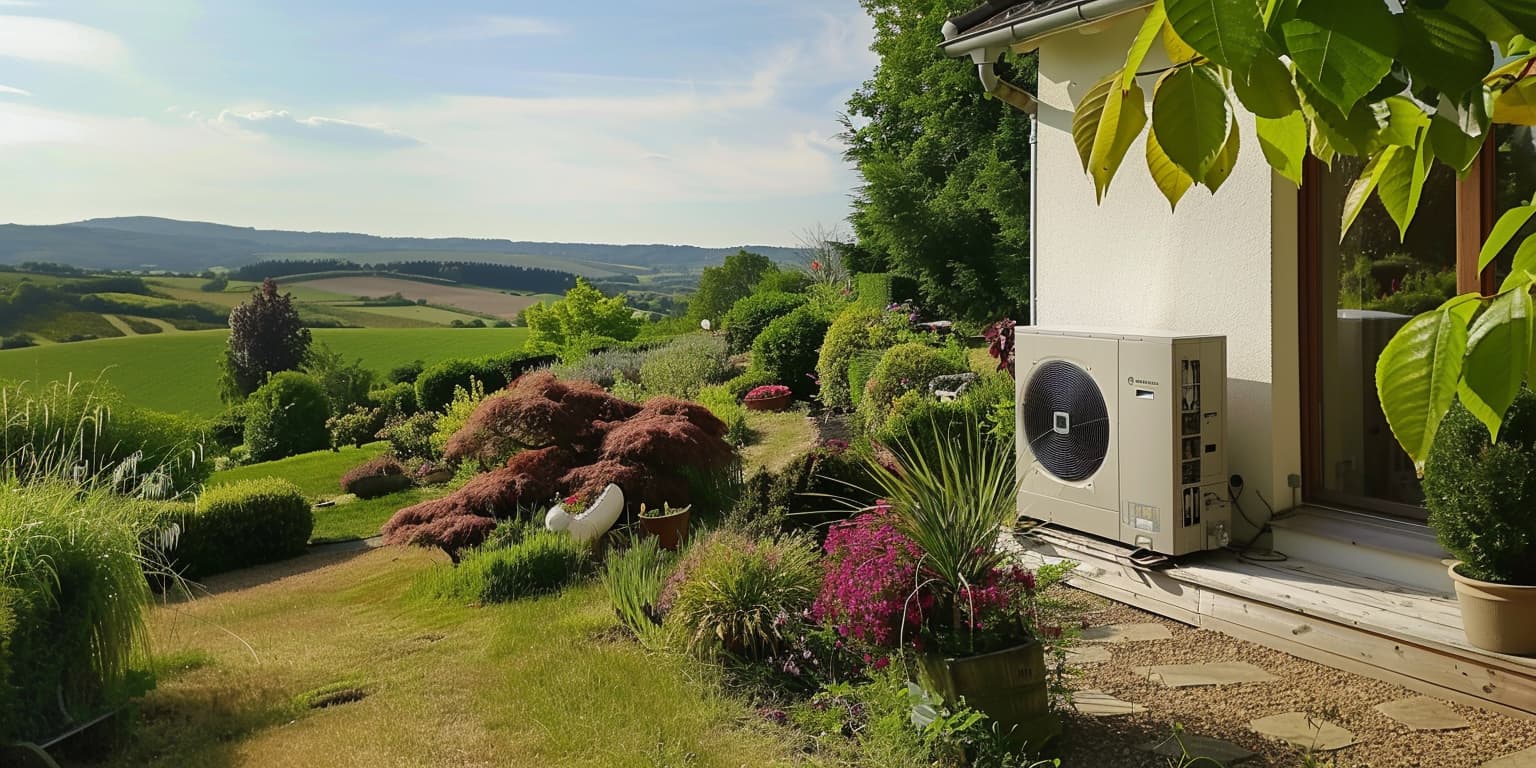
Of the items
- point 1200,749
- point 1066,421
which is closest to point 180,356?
point 1066,421

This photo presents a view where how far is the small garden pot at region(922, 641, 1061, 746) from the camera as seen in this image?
3.38 meters

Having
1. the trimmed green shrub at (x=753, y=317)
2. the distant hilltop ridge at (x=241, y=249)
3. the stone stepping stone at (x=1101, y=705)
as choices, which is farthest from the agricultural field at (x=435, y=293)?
the stone stepping stone at (x=1101, y=705)

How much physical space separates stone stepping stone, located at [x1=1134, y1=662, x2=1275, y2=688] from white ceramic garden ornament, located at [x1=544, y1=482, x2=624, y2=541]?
12.6ft

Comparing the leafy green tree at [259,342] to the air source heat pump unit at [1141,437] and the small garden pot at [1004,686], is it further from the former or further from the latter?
the small garden pot at [1004,686]

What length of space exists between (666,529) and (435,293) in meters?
50.0

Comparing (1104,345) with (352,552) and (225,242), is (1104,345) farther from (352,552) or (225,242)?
(225,242)

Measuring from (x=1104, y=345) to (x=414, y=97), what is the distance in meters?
13.0

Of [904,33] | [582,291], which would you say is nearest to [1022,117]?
[904,33]

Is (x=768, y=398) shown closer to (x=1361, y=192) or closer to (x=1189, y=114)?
(x=1361, y=192)

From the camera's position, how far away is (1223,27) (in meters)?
0.57

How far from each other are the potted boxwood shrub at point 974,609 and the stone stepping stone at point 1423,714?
137cm

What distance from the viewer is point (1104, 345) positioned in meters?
5.27

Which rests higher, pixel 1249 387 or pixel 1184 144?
pixel 1184 144

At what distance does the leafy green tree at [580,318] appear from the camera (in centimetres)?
2527
